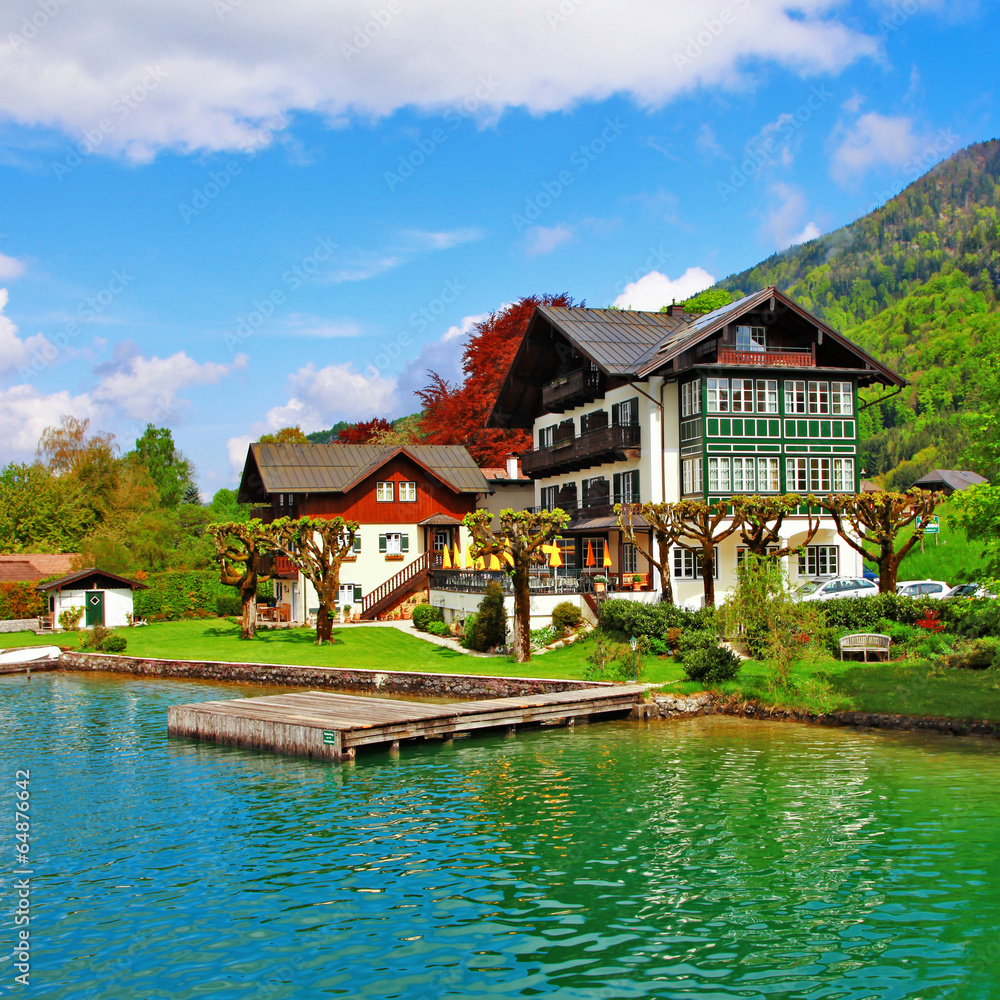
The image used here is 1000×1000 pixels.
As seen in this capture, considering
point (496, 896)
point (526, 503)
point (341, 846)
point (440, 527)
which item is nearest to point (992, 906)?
point (496, 896)

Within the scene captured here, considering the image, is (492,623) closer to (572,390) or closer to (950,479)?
(572,390)

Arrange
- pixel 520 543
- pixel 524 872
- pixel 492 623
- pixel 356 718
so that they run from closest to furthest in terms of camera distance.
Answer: pixel 524 872
pixel 356 718
pixel 520 543
pixel 492 623

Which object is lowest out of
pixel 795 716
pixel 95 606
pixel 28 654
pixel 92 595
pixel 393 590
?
pixel 795 716

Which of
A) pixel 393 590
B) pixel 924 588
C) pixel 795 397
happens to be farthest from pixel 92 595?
pixel 924 588

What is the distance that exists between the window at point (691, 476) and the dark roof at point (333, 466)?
52.5 ft

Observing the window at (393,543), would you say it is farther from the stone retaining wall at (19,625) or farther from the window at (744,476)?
the window at (744,476)

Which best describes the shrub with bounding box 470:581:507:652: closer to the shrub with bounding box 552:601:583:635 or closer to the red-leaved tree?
the shrub with bounding box 552:601:583:635

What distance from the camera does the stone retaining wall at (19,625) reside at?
55934 millimetres

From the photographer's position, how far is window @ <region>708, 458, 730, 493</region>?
146 ft

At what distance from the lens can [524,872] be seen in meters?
16.1

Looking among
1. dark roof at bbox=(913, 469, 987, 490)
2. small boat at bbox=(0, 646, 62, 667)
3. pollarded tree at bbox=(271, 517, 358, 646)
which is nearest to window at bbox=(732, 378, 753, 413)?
Answer: pollarded tree at bbox=(271, 517, 358, 646)

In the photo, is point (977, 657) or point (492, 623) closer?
point (977, 657)

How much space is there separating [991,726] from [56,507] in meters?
71.4

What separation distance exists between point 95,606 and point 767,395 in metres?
38.9
